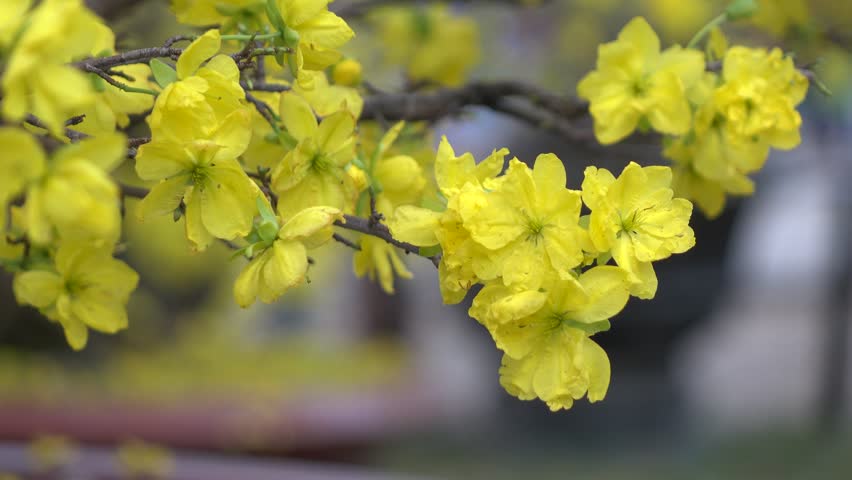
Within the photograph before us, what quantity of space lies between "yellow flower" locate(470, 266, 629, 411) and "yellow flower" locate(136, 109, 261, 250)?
20 centimetres

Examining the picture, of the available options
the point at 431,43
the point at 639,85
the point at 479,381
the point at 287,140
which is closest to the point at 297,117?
the point at 287,140

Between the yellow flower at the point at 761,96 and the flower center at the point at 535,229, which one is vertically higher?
the yellow flower at the point at 761,96

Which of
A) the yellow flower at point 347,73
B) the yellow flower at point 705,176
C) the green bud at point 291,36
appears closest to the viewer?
the green bud at point 291,36

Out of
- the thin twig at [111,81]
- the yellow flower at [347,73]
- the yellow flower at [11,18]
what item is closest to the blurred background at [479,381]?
the yellow flower at [347,73]

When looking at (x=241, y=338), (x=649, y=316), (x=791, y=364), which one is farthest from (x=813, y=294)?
(x=241, y=338)

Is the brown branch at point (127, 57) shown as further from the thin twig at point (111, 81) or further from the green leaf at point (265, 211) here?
the green leaf at point (265, 211)

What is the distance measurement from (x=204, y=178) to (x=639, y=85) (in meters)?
0.48

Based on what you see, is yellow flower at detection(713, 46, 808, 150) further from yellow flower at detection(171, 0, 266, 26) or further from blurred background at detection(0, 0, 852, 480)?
blurred background at detection(0, 0, 852, 480)

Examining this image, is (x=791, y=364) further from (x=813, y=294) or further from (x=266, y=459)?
(x=266, y=459)

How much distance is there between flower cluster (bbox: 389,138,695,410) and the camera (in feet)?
2.33

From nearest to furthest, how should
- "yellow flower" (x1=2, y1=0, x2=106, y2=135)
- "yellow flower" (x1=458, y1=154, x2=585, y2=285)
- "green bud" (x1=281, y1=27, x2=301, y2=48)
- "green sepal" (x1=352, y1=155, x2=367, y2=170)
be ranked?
1. "yellow flower" (x1=2, y1=0, x2=106, y2=135)
2. "yellow flower" (x1=458, y1=154, x2=585, y2=285)
3. "green bud" (x1=281, y1=27, x2=301, y2=48)
4. "green sepal" (x1=352, y1=155, x2=367, y2=170)

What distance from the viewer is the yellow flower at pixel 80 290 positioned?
88 centimetres

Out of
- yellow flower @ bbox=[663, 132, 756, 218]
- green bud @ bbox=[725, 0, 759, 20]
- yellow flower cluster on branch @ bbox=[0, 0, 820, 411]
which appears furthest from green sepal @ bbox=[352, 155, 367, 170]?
green bud @ bbox=[725, 0, 759, 20]

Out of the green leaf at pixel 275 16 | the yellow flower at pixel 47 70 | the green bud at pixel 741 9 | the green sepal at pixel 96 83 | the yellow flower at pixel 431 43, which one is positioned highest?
the yellow flower at pixel 431 43
